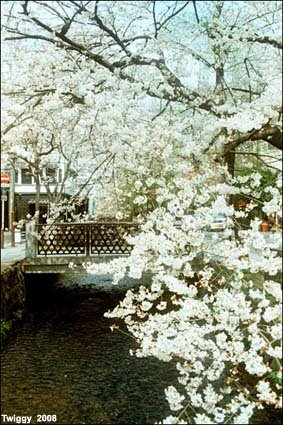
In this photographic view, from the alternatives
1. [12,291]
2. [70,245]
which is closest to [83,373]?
[70,245]

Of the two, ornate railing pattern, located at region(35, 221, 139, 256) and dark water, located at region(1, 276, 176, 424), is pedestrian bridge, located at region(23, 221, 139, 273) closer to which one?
ornate railing pattern, located at region(35, 221, 139, 256)

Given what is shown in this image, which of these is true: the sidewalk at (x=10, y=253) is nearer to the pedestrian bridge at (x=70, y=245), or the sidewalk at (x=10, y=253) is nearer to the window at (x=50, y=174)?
the pedestrian bridge at (x=70, y=245)

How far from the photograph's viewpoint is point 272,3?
3.94 metres

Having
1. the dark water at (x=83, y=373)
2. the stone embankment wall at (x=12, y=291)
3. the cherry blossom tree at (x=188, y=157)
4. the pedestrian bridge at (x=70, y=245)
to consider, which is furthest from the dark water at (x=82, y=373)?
the cherry blossom tree at (x=188, y=157)

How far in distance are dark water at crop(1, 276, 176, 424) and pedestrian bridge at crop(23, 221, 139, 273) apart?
2.32 ft

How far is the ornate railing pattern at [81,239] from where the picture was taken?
636 centimetres

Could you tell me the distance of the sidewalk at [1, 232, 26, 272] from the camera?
9.48m

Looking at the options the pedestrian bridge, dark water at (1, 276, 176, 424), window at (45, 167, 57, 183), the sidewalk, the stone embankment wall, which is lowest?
dark water at (1, 276, 176, 424)

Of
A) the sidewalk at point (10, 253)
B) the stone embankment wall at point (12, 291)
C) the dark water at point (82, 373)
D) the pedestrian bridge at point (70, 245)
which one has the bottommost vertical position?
the dark water at point (82, 373)

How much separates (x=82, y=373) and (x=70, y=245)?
195cm

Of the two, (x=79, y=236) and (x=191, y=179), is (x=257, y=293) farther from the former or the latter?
(x=79, y=236)

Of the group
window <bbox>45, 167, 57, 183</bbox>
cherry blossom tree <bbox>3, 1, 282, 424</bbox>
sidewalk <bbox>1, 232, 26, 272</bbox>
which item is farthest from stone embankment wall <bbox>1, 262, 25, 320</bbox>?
cherry blossom tree <bbox>3, 1, 282, 424</bbox>

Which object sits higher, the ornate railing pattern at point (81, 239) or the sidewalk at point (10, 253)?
the ornate railing pattern at point (81, 239)

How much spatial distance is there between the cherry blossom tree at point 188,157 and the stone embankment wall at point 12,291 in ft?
13.9
